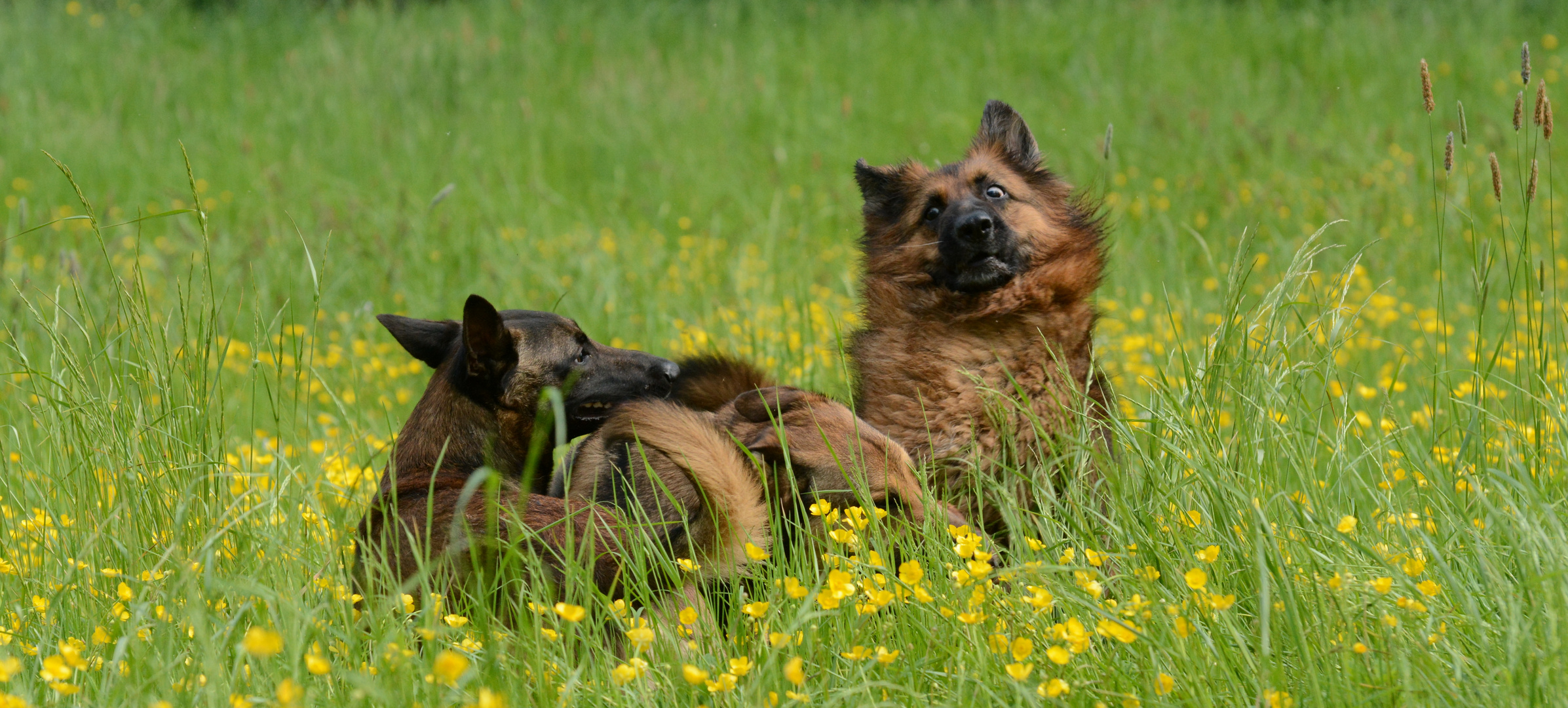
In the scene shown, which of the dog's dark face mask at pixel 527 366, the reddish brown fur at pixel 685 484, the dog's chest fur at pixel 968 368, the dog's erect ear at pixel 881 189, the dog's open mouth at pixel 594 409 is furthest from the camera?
the dog's erect ear at pixel 881 189

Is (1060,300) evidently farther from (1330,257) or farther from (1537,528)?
(1330,257)

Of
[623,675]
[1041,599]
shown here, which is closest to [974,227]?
[1041,599]

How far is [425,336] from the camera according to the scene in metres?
3.64

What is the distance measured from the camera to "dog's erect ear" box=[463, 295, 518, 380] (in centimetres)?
326

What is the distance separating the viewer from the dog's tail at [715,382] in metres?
3.56

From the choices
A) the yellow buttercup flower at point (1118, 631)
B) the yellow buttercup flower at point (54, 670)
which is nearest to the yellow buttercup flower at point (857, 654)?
the yellow buttercup flower at point (1118, 631)

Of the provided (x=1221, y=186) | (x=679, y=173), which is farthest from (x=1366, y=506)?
(x=679, y=173)

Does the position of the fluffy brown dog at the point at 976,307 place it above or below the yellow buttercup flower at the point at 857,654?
above

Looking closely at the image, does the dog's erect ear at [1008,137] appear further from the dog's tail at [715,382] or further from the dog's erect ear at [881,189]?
the dog's tail at [715,382]

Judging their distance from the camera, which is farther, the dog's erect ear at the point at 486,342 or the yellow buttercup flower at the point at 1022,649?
the dog's erect ear at the point at 486,342

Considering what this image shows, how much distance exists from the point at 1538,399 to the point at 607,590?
210 cm

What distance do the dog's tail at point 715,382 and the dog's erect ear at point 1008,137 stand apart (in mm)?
1063

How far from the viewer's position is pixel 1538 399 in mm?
2611

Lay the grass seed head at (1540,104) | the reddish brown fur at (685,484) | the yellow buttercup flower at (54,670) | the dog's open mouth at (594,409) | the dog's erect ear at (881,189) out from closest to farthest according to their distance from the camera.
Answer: the yellow buttercup flower at (54,670)
the grass seed head at (1540,104)
the reddish brown fur at (685,484)
the dog's open mouth at (594,409)
the dog's erect ear at (881,189)
